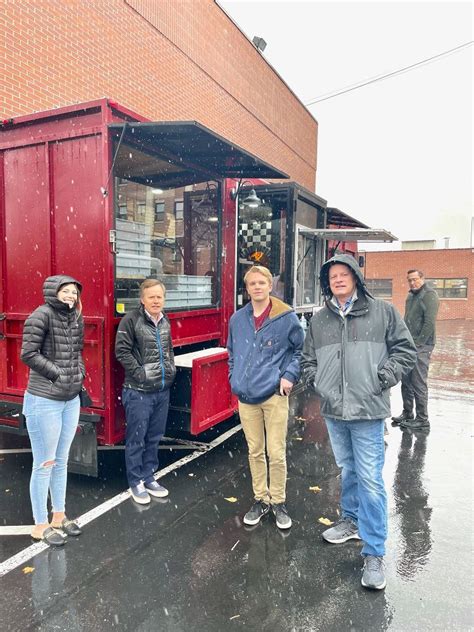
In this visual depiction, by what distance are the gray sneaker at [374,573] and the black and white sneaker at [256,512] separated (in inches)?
35.2

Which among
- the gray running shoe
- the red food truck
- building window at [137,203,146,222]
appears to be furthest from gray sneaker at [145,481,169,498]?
the gray running shoe

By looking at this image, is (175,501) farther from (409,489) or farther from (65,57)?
(65,57)

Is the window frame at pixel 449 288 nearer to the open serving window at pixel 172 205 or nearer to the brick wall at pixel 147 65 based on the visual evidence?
the brick wall at pixel 147 65

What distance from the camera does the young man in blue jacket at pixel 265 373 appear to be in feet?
10.9

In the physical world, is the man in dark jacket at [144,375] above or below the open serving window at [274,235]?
below

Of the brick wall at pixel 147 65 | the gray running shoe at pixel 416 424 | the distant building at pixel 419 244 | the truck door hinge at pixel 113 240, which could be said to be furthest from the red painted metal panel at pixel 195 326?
the distant building at pixel 419 244

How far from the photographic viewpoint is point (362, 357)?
279 centimetres

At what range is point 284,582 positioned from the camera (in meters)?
2.76

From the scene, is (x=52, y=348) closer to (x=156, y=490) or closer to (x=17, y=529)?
(x=17, y=529)

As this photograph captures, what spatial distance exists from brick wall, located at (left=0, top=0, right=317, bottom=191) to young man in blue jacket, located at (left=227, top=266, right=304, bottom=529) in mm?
6585

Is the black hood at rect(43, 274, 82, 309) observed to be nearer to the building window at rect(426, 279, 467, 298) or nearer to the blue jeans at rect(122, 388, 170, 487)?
the blue jeans at rect(122, 388, 170, 487)

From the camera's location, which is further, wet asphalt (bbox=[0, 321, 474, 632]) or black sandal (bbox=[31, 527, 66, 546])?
black sandal (bbox=[31, 527, 66, 546])

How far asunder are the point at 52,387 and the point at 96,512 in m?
1.20

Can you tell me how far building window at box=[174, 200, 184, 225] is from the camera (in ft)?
17.5
